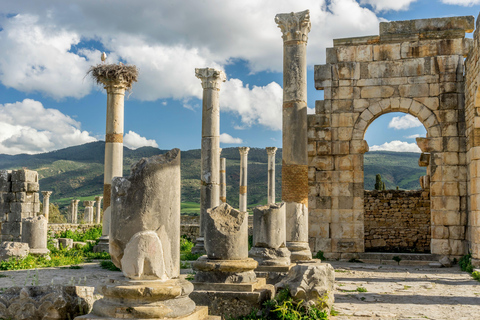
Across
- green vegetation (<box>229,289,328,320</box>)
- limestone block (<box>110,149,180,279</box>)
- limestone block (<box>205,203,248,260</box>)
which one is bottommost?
green vegetation (<box>229,289,328,320</box>)

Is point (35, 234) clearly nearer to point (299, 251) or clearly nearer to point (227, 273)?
point (299, 251)

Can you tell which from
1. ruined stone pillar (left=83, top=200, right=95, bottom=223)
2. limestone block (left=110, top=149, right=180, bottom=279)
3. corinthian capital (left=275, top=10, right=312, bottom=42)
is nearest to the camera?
limestone block (left=110, top=149, right=180, bottom=279)

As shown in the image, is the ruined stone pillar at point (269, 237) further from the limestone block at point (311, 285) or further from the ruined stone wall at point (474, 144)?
the ruined stone wall at point (474, 144)

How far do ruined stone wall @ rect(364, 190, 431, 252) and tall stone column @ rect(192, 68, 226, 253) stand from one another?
571 cm

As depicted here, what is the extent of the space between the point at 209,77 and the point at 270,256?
331 inches

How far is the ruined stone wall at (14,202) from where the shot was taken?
15.2 meters

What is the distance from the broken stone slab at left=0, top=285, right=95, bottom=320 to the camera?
5.40m

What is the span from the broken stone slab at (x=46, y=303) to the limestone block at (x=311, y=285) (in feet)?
8.85

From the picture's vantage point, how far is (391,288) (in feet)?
31.2

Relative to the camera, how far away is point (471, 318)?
273 inches

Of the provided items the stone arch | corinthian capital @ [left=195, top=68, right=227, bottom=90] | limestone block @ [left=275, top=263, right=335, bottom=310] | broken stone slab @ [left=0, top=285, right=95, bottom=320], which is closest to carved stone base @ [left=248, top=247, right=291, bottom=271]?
limestone block @ [left=275, top=263, right=335, bottom=310]

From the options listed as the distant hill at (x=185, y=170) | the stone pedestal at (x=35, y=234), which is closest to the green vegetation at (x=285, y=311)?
the stone pedestal at (x=35, y=234)

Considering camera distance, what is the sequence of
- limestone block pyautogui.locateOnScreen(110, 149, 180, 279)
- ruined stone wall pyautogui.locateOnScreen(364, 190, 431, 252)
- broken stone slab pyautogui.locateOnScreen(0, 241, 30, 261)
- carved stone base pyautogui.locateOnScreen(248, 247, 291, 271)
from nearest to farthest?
limestone block pyautogui.locateOnScreen(110, 149, 180, 279) < carved stone base pyautogui.locateOnScreen(248, 247, 291, 271) < broken stone slab pyautogui.locateOnScreen(0, 241, 30, 261) < ruined stone wall pyautogui.locateOnScreen(364, 190, 431, 252)

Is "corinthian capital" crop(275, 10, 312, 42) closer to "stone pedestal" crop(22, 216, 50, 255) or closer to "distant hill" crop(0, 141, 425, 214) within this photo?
"stone pedestal" crop(22, 216, 50, 255)
